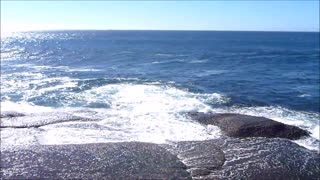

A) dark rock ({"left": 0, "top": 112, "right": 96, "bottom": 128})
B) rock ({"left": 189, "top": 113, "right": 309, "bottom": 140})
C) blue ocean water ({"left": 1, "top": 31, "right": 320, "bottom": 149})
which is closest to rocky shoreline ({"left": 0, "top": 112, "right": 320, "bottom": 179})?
rock ({"left": 189, "top": 113, "right": 309, "bottom": 140})

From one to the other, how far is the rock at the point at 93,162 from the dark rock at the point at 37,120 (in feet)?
19.5

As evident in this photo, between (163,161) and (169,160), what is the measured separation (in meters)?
0.34

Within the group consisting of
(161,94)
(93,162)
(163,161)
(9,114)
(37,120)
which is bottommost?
(161,94)

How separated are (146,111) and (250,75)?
92.7ft

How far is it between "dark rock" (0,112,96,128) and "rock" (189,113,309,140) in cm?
1028

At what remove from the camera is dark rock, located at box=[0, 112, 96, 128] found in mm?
27302

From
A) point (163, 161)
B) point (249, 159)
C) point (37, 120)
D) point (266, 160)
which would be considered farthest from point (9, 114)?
point (266, 160)

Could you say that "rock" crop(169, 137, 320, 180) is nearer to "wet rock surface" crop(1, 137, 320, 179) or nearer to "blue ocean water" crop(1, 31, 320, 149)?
"wet rock surface" crop(1, 137, 320, 179)

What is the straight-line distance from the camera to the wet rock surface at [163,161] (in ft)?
61.5

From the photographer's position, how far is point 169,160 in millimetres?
20219

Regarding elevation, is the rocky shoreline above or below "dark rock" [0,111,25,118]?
above

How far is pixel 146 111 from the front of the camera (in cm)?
3281

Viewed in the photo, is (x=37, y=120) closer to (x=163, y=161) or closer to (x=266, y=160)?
(x=163, y=161)

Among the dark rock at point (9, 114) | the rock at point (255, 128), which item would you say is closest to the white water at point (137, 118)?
the rock at point (255, 128)
